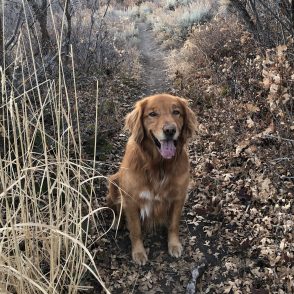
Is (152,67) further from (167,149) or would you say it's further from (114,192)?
(167,149)

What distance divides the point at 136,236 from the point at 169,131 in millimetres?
1001

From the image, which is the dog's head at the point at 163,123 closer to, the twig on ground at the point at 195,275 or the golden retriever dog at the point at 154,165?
the golden retriever dog at the point at 154,165

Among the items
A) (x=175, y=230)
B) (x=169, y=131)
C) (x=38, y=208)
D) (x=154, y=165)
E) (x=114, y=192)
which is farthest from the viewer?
(x=114, y=192)

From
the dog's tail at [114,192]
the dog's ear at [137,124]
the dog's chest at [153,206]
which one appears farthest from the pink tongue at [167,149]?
the dog's tail at [114,192]

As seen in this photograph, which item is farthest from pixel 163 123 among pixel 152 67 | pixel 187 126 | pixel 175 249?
pixel 152 67

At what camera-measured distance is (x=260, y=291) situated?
2.91 m

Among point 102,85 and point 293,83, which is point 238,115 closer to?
point 293,83

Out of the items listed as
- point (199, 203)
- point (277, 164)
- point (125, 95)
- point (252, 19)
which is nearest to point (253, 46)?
point (252, 19)

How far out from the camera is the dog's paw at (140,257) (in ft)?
11.3

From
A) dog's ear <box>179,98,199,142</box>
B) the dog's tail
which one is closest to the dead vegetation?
the dog's tail

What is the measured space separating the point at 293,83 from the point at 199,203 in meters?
1.58

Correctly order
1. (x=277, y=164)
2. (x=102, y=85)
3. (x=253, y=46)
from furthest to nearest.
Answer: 1. (x=102, y=85)
2. (x=253, y=46)
3. (x=277, y=164)

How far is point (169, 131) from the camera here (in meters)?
3.11

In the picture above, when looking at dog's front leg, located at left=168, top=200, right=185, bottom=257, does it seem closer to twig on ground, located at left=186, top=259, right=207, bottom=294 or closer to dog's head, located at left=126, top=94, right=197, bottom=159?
twig on ground, located at left=186, top=259, right=207, bottom=294
